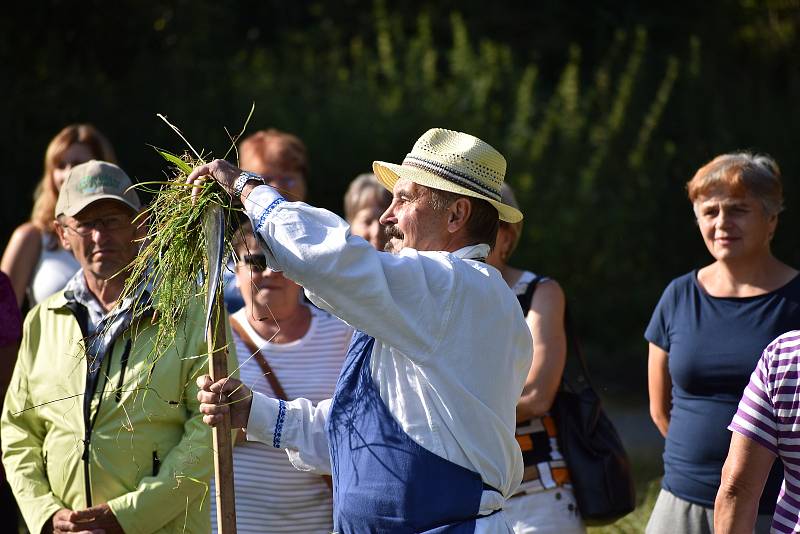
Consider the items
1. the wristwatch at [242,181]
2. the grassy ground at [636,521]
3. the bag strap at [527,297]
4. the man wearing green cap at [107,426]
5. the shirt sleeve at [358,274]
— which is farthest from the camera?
the grassy ground at [636,521]

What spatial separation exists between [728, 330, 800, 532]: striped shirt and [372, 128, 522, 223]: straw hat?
2.83 feet

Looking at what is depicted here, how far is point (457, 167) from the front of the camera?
3.33 meters

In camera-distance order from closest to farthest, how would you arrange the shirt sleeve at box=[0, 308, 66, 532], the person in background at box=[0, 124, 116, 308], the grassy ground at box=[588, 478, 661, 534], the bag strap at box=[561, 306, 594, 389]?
the shirt sleeve at box=[0, 308, 66, 532]
the bag strap at box=[561, 306, 594, 389]
the person in background at box=[0, 124, 116, 308]
the grassy ground at box=[588, 478, 661, 534]

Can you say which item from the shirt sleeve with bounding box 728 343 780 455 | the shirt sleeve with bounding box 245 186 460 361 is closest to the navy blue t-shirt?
the shirt sleeve with bounding box 728 343 780 455

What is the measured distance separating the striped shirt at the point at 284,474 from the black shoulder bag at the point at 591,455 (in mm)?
864

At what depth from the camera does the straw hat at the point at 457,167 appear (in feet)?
10.9


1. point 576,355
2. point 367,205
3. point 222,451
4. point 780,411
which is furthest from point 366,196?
point 780,411

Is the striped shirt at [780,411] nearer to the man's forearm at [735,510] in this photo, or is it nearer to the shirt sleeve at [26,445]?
the man's forearm at [735,510]

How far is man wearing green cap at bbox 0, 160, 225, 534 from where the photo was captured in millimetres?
3938

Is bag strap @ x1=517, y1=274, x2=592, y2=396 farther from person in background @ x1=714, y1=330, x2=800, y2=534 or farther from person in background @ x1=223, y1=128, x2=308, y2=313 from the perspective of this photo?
person in background @ x1=223, y1=128, x2=308, y2=313

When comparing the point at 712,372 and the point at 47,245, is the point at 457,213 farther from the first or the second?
the point at 47,245

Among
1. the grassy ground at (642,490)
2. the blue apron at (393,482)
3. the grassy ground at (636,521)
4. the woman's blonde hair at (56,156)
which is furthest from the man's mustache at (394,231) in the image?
the grassy ground at (636,521)

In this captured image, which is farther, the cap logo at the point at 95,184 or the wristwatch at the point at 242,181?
the cap logo at the point at 95,184

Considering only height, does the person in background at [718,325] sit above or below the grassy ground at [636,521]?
above
